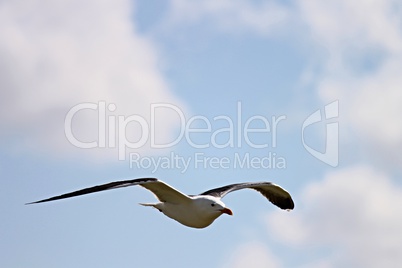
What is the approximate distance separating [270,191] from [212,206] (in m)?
4.21

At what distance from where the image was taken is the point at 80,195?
15.3 metres

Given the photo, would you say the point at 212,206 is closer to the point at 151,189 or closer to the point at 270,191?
the point at 151,189

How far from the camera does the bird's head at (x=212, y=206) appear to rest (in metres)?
17.3

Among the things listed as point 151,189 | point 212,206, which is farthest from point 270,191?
point 151,189

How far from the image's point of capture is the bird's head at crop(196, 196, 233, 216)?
17344 mm

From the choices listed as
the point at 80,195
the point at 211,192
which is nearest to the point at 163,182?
the point at 80,195

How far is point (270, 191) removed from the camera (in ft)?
70.1

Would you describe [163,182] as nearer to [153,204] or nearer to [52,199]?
[153,204]

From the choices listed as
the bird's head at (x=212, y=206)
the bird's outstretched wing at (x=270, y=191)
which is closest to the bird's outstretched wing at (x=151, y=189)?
the bird's head at (x=212, y=206)

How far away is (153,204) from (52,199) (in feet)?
10.4

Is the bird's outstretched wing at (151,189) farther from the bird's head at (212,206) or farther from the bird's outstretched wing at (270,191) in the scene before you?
the bird's outstretched wing at (270,191)

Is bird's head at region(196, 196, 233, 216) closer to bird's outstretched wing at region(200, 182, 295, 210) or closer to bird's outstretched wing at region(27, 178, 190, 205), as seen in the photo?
bird's outstretched wing at region(27, 178, 190, 205)

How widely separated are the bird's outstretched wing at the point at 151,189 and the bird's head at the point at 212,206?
0.91ft

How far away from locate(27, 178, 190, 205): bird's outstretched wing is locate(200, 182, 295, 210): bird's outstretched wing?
245cm
